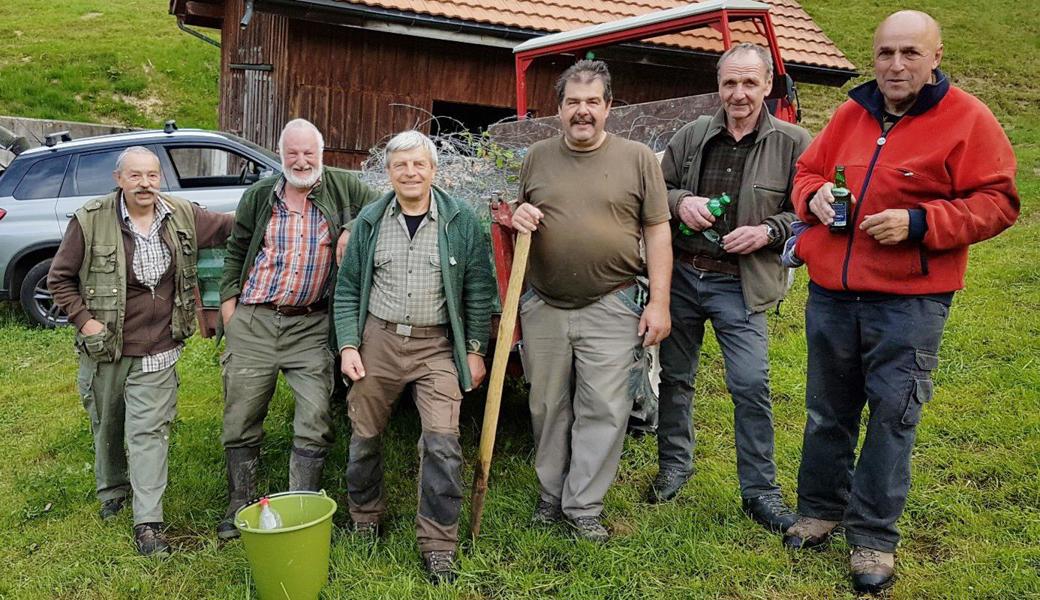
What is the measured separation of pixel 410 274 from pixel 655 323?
103 centimetres

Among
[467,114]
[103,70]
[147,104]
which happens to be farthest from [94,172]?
[103,70]

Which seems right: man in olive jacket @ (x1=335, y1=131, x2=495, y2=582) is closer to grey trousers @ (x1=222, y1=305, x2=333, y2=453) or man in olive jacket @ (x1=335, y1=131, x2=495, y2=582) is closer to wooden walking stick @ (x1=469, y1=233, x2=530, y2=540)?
wooden walking stick @ (x1=469, y1=233, x2=530, y2=540)

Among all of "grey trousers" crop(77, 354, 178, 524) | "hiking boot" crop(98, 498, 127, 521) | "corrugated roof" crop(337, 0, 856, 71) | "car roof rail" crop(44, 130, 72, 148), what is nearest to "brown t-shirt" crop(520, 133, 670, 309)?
"grey trousers" crop(77, 354, 178, 524)

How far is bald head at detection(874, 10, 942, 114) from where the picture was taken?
2.67 metres

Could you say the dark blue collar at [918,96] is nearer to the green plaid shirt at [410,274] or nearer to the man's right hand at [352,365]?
the green plaid shirt at [410,274]

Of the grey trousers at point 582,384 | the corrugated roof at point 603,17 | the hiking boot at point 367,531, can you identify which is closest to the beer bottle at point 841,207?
the grey trousers at point 582,384

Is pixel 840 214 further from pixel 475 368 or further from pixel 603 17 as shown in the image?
pixel 603 17

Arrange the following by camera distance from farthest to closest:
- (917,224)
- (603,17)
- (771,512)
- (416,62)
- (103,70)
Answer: (103,70)
(603,17)
(416,62)
(771,512)
(917,224)

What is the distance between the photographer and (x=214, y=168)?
11422 millimetres

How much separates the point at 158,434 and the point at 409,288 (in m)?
1.37

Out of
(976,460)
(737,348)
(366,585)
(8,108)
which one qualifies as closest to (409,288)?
(366,585)

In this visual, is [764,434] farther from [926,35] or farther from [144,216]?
[144,216]

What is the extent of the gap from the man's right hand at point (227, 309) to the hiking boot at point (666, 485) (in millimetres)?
2109

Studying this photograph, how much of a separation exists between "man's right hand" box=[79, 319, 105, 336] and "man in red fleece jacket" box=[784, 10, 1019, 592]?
9.66 feet
